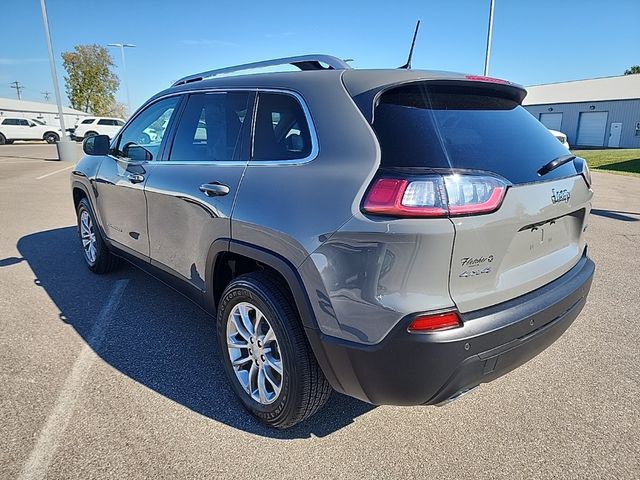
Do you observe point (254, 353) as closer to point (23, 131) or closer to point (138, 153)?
A: point (138, 153)

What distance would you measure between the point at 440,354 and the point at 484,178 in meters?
0.74

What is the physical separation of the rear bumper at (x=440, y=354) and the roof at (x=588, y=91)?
143 feet

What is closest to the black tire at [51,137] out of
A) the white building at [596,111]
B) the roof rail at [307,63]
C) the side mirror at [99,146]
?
the side mirror at [99,146]

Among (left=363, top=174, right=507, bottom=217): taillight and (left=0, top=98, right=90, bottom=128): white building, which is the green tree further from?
(left=363, top=174, right=507, bottom=217): taillight

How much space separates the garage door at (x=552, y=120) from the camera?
139 ft

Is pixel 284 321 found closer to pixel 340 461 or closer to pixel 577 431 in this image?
pixel 340 461

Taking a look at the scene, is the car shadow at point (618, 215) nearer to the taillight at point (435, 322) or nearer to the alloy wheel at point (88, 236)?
the taillight at point (435, 322)

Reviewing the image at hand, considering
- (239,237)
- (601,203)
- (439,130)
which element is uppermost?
(439,130)

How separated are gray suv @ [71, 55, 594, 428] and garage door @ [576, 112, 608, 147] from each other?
44.7 m

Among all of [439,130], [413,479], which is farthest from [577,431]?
[439,130]

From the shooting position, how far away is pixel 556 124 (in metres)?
42.7

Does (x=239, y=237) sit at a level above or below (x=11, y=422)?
above

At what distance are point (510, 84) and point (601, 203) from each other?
8868mm

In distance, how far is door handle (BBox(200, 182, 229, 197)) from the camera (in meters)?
2.47
